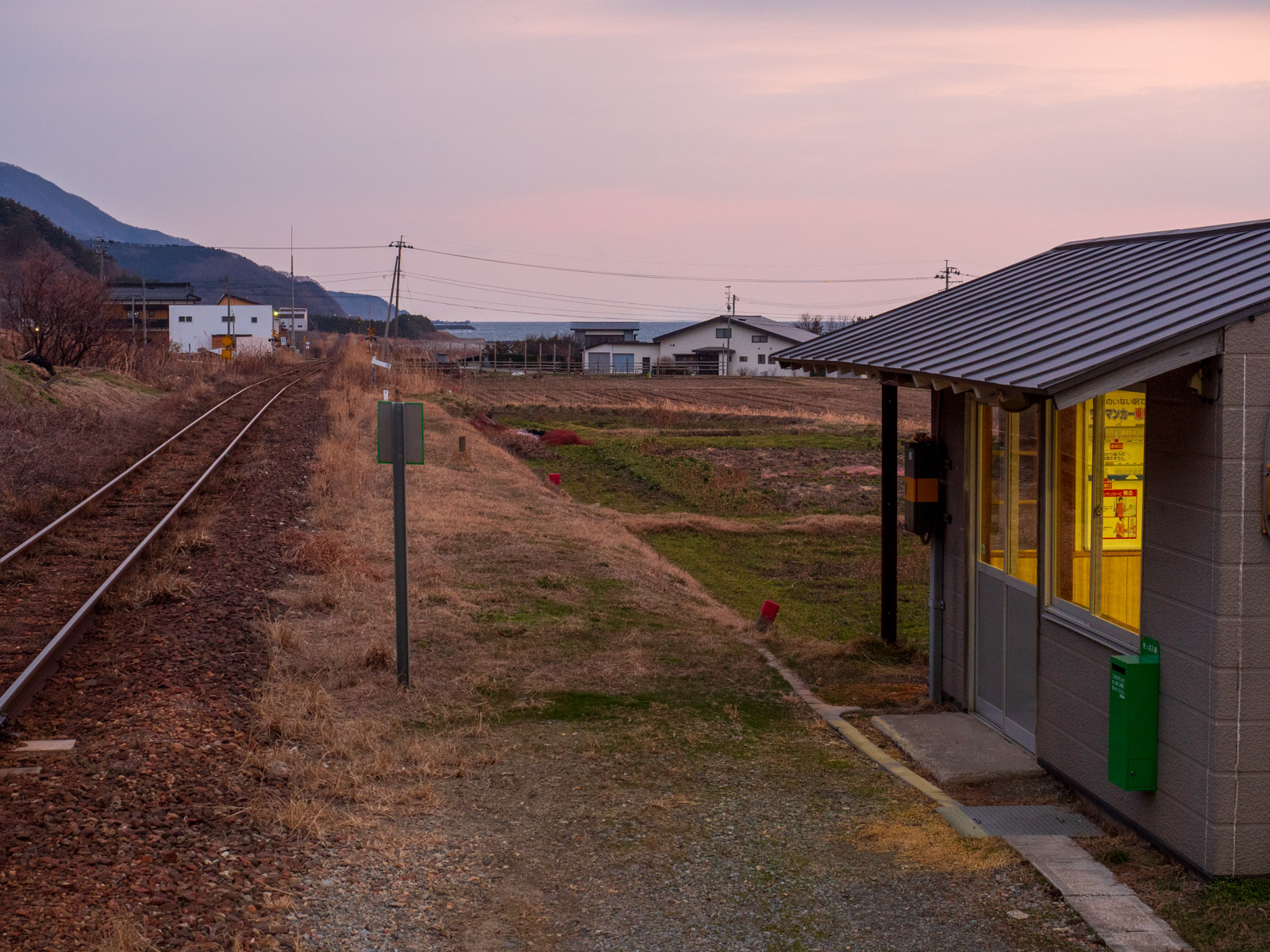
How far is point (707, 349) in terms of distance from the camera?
3875 inches

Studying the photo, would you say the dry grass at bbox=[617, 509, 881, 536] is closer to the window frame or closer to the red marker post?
the red marker post

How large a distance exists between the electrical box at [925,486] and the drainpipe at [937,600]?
1.8 inches

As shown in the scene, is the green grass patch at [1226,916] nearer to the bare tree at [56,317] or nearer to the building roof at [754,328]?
the bare tree at [56,317]

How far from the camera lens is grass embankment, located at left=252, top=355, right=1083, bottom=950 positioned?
4.79 meters

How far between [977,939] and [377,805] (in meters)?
3.05

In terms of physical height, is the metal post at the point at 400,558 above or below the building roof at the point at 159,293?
below

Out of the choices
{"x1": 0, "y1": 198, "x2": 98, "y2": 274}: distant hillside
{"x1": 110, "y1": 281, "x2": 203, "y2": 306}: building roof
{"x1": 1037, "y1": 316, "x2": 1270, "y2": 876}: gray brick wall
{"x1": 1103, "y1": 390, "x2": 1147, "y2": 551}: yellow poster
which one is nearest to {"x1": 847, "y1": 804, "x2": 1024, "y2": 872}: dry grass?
{"x1": 1037, "y1": 316, "x2": 1270, "y2": 876}: gray brick wall

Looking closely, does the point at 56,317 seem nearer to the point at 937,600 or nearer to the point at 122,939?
the point at 937,600

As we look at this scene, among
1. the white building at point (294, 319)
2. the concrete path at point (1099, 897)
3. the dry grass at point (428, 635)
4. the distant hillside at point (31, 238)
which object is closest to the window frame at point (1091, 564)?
the concrete path at point (1099, 897)

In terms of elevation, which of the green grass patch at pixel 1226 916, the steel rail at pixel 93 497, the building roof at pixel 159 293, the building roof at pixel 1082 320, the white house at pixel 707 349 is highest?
the building roof at pixel 159 293

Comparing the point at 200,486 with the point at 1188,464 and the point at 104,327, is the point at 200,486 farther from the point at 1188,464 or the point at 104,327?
the point at 104,327

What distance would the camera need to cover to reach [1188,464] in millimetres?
5051

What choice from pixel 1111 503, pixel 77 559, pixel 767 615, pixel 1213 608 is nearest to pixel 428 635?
pixel 767 615

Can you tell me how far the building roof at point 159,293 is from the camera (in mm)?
100438
